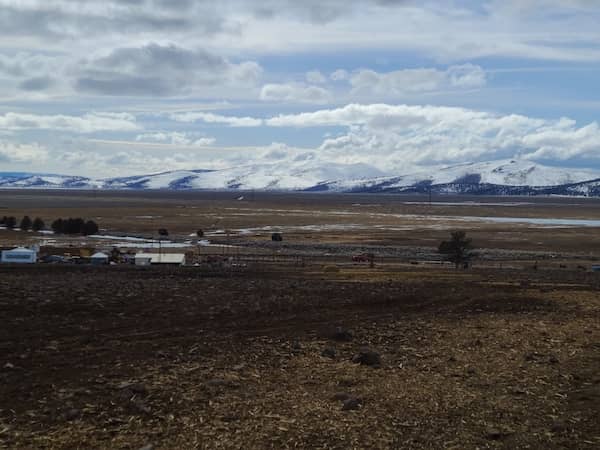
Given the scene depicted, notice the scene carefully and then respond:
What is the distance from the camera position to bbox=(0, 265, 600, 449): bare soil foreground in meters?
9.64

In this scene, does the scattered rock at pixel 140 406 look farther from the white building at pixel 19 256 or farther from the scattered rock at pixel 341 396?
the white building at pixel 19 256

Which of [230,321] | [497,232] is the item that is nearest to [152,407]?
[230,321]

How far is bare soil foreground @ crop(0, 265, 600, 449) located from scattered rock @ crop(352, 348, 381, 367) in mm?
42

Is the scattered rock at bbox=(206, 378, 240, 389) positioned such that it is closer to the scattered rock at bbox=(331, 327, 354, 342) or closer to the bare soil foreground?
the bare soil foreground

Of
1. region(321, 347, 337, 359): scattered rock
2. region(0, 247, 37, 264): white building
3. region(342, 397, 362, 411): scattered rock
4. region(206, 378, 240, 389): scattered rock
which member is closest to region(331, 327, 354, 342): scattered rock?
region(321, 347, 337, 359): scattered rock

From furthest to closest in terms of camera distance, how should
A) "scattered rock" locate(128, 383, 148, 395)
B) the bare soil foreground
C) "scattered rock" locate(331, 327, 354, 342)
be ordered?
1. "scattered rock" locate(331, 327, 354, 342)
2. "scattered rock" locate(128, 383, 148, 395)
3. the bare soil foreground

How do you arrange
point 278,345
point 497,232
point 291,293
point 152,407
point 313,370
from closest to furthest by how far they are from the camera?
1. point 152,407
2. point 313,370
3. point 278,345
4. point 291,293
5. point 497,232

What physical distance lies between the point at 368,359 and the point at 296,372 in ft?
5.09

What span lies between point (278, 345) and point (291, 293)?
857 cm

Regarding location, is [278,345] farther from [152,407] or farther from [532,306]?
[532,306]

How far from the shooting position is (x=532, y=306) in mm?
20359

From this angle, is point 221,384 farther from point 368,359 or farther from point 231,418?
point 368,359

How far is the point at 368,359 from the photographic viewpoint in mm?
13352

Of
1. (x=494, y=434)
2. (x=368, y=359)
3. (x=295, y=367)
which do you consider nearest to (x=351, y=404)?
(x=494, y=434)
